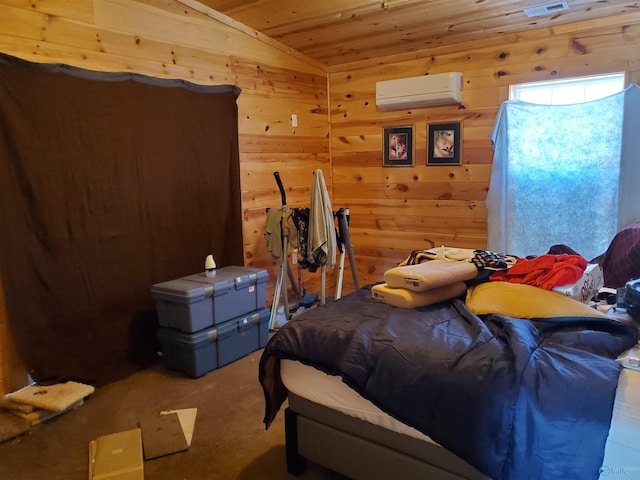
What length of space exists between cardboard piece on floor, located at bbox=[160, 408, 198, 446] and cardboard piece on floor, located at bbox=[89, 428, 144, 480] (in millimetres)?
217

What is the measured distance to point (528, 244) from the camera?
3961 mm

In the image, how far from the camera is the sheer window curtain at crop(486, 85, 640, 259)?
11.3ft

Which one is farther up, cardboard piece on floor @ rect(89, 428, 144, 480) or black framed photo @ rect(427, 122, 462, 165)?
black framed photo @ rect(427, 122, 462, 165)

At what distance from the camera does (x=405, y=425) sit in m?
1.72

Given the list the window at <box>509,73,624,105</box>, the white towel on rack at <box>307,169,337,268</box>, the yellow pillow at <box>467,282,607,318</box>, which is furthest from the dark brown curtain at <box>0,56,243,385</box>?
the window at <box>509,73,624,105</box>

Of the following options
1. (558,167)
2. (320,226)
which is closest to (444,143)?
(558,167)

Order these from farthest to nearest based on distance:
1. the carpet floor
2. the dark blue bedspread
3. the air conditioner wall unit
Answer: the air conditioner wall unit, the carpet floor, the dark blue bedspread

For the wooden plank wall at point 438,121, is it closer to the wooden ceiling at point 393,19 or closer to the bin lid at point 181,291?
the wooden ceiling at point 393,19

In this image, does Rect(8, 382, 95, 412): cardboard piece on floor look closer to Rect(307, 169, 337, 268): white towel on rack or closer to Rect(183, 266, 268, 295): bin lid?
Rect(183, 266, 268, 295): bin lid

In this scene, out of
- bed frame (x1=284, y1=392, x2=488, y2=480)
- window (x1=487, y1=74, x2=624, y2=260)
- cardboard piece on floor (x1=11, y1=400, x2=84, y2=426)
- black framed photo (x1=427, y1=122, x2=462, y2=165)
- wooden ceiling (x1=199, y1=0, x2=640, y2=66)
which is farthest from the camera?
black framed photo (x1=427, y1=122, x2=462, y2=165)

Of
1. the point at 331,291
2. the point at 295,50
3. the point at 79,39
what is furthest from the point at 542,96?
the point at 79,39

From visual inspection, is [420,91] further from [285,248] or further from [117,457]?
[117,457]

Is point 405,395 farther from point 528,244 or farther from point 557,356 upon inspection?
point 528,244

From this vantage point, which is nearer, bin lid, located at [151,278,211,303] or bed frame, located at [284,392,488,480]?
bed frame, located at [284,392,488,480]
